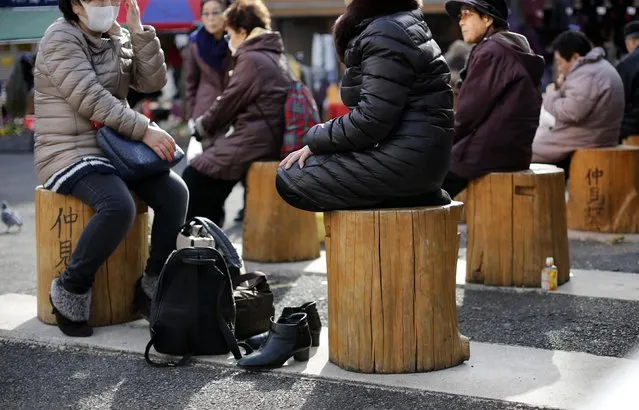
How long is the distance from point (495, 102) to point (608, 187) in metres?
2.34

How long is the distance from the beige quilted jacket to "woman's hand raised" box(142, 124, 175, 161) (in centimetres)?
4

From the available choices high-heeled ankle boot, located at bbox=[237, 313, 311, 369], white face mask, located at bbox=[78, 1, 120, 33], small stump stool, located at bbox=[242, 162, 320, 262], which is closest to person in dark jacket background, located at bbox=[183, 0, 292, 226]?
small stump stool, located at bbox=[242, 162, 320, 262]

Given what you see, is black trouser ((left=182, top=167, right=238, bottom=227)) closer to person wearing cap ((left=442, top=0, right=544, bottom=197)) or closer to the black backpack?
person wearing cap ((left=442, top=0, right=544, bottom=197))

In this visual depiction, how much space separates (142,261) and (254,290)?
75 cm

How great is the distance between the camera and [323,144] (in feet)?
16.0

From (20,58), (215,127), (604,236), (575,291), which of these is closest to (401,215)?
(575,291)

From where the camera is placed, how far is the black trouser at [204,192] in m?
7.81

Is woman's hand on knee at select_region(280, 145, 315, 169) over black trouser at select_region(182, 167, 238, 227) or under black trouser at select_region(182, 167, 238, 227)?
over

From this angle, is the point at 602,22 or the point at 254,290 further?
the point at 602,22

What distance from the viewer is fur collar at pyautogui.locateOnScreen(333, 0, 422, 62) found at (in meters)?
4.78

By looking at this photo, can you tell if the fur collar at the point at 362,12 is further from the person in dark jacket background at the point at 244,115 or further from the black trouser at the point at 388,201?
the person in dark jacket background at the point at 244,115

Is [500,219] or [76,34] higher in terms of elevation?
[76,34]

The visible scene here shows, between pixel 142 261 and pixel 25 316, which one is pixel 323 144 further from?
pixel 25 316

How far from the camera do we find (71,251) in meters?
5.67
